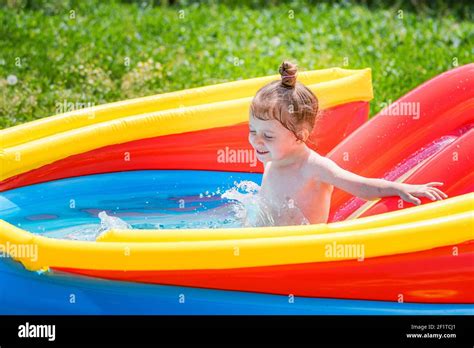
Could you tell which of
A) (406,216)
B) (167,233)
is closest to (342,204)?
(406,216)

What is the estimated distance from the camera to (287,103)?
3.69 metres

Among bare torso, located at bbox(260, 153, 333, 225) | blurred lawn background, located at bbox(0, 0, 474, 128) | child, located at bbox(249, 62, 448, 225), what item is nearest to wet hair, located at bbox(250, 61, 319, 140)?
child, located at bbox(249, 62, 448, 225)

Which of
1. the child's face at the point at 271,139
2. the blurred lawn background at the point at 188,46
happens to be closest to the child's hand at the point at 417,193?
the child's face at the point at 271,139

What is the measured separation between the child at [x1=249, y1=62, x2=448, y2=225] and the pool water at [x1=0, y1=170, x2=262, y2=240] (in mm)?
204

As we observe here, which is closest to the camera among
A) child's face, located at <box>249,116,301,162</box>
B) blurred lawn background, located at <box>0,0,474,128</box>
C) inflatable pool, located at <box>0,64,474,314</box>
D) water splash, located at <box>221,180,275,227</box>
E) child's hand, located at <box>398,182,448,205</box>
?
inflatable pool, located at <box>0,64,474,314</box>

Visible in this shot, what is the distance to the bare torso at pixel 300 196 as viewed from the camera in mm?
3756

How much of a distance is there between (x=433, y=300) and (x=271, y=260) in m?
0.58

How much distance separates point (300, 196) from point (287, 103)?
0.35 m

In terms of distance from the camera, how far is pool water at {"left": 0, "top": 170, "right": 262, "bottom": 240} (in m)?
4.10

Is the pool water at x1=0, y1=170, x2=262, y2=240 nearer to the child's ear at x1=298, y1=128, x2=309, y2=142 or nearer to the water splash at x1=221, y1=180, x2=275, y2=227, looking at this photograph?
the water splash at x1=221, y1=180, x2=275, y2=227

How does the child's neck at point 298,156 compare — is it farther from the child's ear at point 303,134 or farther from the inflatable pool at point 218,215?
the inflatable pool at point 218,215

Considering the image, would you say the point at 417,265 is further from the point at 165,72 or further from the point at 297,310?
the point at 165,72

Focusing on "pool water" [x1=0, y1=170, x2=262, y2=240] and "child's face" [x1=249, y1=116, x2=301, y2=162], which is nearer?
"child's face" [x1=249, y1=116, x2=301, y2=162]
